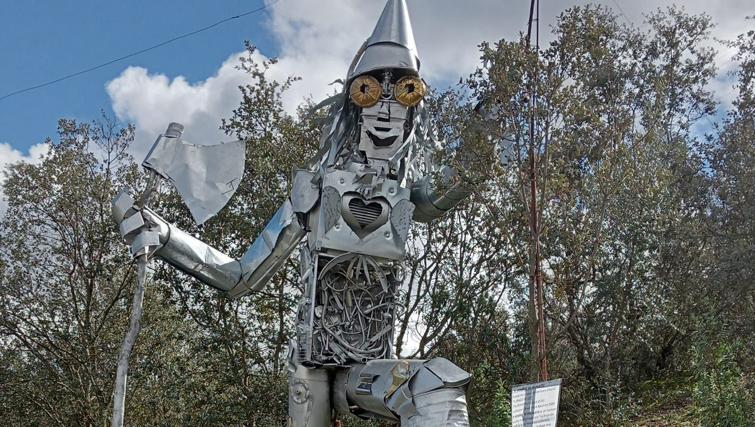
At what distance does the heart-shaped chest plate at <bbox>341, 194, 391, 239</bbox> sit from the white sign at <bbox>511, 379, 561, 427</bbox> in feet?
6.44

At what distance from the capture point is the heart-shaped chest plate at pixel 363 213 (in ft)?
20.6

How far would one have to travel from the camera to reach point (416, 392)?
5.01 m

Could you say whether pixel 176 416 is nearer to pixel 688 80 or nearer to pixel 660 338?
pixel 660 338

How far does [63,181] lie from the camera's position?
12938 millimetres

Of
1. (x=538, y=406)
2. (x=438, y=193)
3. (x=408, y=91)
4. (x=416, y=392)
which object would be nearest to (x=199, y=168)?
(x=408, y=91)

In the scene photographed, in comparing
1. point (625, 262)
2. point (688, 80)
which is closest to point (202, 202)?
point (625, 262)

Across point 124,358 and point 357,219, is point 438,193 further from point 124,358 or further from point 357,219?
point 124,358

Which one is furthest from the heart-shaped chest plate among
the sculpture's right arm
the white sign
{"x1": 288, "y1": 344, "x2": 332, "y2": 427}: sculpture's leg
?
the white sign

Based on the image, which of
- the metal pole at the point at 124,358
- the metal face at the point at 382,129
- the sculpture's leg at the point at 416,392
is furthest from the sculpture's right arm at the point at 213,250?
the sculpture's leg at the point at 416,392

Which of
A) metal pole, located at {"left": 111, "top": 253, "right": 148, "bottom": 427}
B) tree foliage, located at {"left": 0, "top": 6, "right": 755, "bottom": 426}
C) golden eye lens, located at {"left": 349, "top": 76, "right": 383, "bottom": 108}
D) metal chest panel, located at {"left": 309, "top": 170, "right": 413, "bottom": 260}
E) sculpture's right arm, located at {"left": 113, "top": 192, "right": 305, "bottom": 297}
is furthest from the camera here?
tree foliage, located at {"left": 0, "top": 6, "right": 755, "bottom": 426}

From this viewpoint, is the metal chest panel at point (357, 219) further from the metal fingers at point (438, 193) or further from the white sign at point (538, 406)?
the white sign at point (538, 406)

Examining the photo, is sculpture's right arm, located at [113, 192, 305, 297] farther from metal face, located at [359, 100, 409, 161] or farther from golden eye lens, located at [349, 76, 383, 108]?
golden eye lens, located at [349, 76, 383, 108]

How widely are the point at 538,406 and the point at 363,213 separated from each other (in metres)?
2.15

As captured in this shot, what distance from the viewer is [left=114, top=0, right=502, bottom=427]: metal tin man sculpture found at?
243 inches
